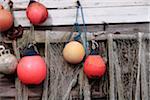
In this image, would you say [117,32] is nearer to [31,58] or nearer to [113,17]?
[113,17]

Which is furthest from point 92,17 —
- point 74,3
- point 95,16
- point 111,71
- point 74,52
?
point 111,71

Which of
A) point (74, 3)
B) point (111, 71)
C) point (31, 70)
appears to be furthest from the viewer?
point (74, 3)

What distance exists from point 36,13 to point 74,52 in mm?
582

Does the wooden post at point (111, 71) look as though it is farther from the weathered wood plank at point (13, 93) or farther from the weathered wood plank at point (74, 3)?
the weathered wood plank at point (13, 93)

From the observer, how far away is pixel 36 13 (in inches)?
148

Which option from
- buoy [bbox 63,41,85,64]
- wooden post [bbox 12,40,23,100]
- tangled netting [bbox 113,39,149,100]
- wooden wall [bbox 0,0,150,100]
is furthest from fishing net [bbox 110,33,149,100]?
wooden post [bbox 12,40,23,100]

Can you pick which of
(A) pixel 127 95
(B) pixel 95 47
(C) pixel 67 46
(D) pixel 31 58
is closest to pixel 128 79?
(A) pixel 127 95

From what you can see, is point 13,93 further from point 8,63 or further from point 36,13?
point 36,13

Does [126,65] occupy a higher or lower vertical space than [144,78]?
higher

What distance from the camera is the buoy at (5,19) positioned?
12.4 feet

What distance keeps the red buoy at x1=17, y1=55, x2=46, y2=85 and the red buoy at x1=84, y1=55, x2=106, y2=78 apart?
47cm

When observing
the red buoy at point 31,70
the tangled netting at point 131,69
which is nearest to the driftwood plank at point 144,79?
the tangled netting at point 131,69

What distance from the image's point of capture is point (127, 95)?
13.1 ft

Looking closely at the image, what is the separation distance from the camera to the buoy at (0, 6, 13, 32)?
12.4 feet
